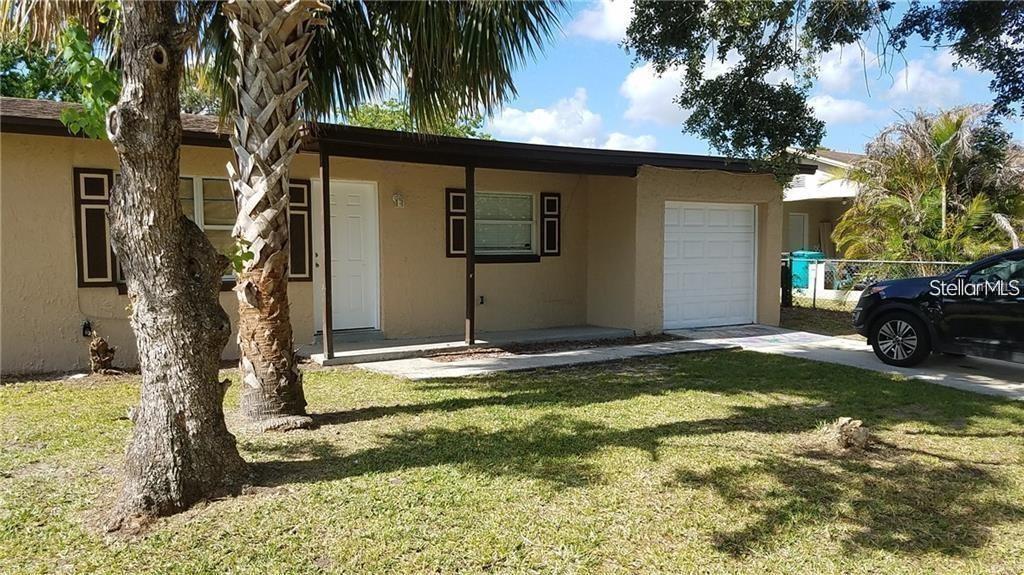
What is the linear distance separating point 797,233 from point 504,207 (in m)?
13.3

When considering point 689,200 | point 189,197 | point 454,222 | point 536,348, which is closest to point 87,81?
point 189,197

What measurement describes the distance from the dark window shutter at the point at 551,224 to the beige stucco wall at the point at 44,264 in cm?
669

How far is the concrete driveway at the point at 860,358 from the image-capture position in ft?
26.2

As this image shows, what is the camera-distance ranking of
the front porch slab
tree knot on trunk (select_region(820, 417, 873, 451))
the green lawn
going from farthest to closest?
1. the front porch slab
2. tree knot on trunk (select_region(820, 417, 873, 451))
3. the green lawn

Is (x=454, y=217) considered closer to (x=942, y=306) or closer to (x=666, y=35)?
(x=666, y=35)

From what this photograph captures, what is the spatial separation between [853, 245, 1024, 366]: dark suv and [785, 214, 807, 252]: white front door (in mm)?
12973

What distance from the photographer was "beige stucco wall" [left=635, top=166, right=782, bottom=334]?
11.5m

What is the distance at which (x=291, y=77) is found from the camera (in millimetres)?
5773

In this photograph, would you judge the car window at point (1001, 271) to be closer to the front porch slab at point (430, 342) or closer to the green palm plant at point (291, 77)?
the front porch slab at point (430, 342)

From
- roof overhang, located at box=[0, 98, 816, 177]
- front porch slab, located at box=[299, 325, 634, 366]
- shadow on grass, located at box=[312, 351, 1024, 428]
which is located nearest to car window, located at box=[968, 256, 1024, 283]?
shadow on grass, located at box=[312, 351, 1024, 428]

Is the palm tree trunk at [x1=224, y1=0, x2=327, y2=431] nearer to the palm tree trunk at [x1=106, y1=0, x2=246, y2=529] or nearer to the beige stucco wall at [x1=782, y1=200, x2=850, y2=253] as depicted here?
the palm tree trunk at [x1=106, y1=0, x2=246, y2=529]

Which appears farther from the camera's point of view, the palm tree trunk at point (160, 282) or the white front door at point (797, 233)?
the white front door at point (797, 233)

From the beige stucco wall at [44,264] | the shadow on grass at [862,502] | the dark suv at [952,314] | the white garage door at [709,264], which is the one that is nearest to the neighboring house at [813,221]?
the white garage door at [709,264]

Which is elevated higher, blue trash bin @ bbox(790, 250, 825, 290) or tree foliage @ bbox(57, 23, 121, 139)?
tree foliage @ bbox(57, 23, 121, 139)
